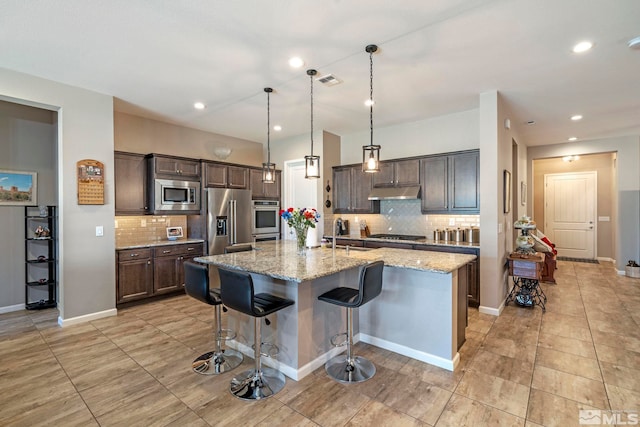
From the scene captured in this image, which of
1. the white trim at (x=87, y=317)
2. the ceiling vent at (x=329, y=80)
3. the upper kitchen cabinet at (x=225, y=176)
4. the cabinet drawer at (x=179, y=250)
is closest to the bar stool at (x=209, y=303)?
the white trim at (x=87, y=317)

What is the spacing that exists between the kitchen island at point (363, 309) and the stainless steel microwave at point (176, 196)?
92.1 inches

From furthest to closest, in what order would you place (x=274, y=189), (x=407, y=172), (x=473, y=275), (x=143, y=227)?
1. (x=274, y=189)
2. (x=407, y=172)
3. (x=143, y=227)
4. (x=473, y=275)

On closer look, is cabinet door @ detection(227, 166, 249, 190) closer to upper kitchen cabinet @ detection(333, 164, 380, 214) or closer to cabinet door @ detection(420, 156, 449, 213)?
upper kitchen cabinet @ detection(333, 164, 380, 214)

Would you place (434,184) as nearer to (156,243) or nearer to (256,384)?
(256,384)

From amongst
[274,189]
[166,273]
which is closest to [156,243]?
[166,273]

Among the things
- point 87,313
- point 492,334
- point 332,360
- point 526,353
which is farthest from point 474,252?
point 87,313

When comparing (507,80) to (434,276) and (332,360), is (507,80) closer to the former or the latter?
(434,276)

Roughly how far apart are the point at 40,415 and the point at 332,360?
7.15ft

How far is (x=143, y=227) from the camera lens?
509 centimetres

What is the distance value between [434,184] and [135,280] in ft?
15.7

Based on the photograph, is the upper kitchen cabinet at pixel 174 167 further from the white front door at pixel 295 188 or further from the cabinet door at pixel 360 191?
the cabinet door at pixel 360 191

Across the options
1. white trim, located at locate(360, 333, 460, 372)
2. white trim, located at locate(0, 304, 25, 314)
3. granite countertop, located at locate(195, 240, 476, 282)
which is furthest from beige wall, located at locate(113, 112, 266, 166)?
white trim, located at locate(360, 333, 460, 372)

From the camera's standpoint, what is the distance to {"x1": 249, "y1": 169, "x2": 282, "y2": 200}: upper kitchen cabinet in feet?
19.9

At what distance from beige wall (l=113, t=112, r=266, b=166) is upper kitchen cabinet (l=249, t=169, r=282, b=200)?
69cm
